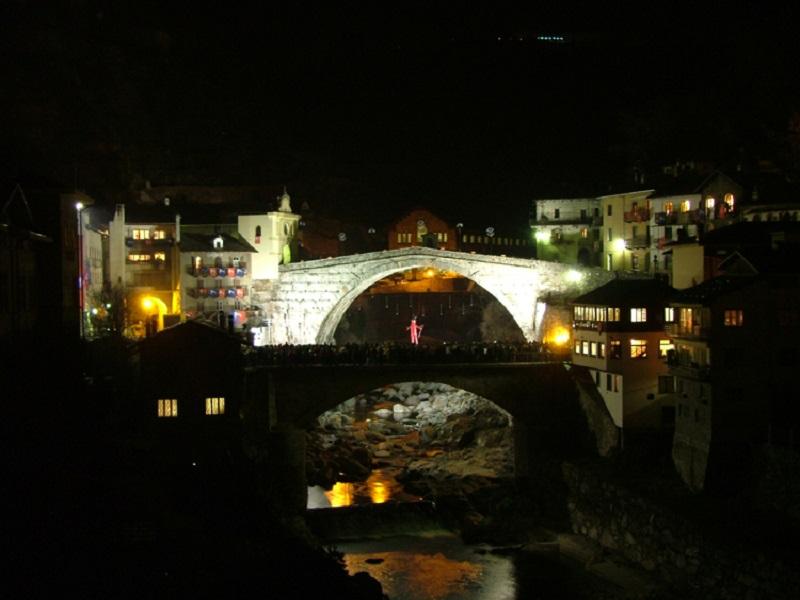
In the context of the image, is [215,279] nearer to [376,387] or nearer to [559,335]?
[376,387]

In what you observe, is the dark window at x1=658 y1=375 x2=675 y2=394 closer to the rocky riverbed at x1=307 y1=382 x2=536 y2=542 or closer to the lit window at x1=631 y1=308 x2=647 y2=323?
the lit window at x1=631 y1=308 x2=647 y2=323

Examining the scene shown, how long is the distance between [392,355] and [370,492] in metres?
5.82

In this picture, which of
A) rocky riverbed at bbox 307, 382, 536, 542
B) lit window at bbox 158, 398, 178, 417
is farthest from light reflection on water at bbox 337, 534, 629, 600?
lit window at bbox 158, 398, 178, 417

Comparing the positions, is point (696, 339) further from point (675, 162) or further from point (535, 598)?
point (675, 162)

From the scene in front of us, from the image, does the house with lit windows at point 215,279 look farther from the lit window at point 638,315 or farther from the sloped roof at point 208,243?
the lit window at point 638,315

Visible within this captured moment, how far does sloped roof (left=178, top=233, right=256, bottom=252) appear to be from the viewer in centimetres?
4762

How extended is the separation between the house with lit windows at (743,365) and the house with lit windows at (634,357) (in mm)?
4499

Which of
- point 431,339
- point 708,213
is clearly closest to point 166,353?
point 708,213

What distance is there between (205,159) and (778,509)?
5262 cm

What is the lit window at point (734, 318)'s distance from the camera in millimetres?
28969

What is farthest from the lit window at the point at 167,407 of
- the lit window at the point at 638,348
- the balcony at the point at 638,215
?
the balcony at the point at 638,215

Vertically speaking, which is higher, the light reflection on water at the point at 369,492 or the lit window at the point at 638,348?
the lit window at the point at 638,348

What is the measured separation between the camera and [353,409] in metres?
50.9

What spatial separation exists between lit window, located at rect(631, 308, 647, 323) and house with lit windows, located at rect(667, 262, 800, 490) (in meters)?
5.07
